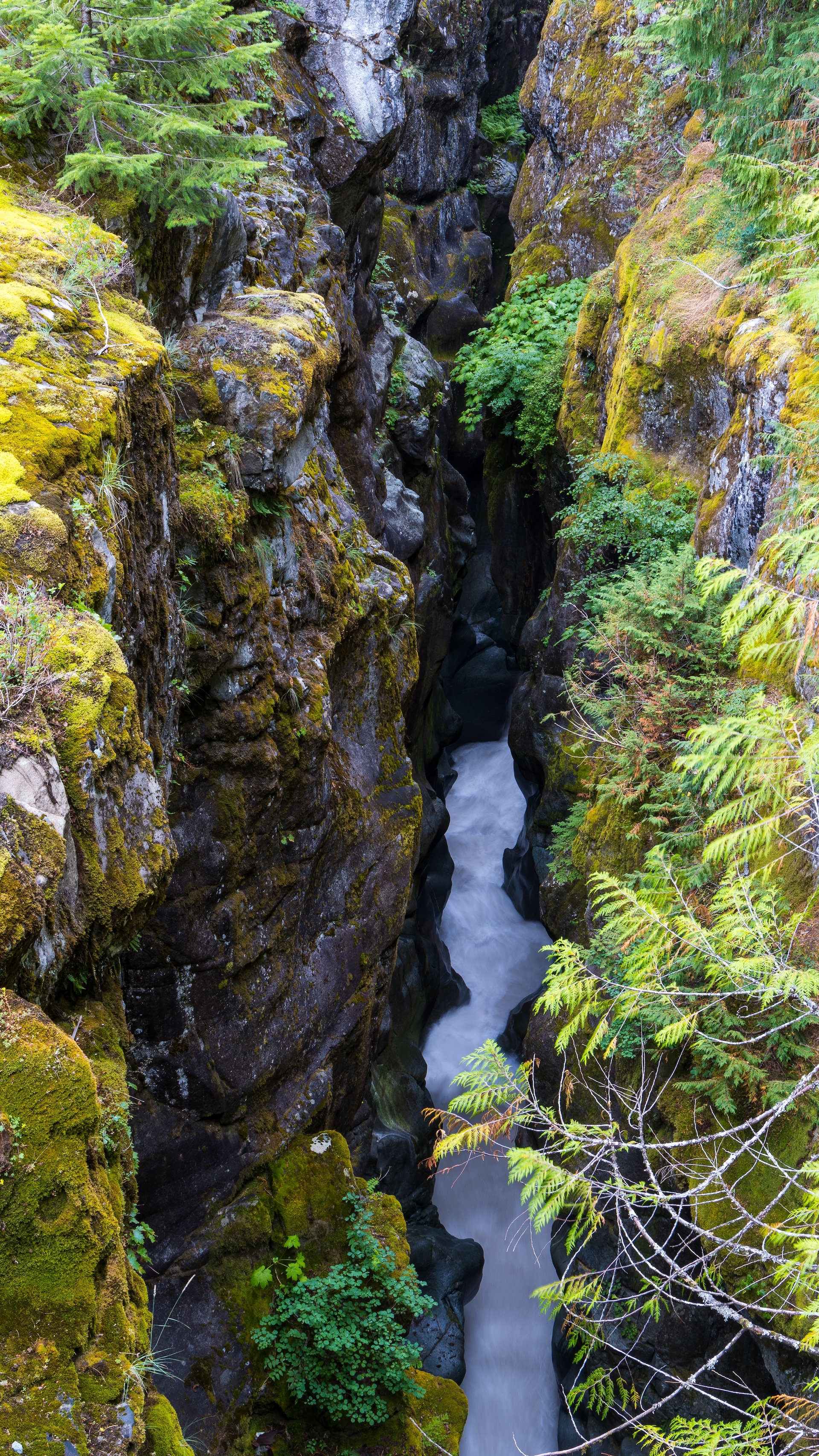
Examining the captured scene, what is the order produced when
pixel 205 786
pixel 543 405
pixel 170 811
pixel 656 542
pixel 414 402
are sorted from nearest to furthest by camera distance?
1. pixel 170 811
2. pixel 205 786
3. pixel 656 542
4. pixel 414 402
5. pixel 543 405

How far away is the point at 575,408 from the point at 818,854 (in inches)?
403

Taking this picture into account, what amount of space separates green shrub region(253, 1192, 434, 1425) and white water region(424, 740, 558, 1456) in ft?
4.13

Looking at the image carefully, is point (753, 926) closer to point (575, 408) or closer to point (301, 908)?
point (301, 908)

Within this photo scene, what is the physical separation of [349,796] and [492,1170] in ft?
28.8

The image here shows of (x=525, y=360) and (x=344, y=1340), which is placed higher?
(x=525, y=360)

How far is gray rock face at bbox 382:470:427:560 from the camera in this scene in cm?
1377

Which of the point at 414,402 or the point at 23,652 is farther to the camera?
the point at 414,402

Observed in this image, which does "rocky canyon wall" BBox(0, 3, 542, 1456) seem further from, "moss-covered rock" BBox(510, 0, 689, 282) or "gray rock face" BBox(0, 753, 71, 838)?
"moss-covered rock" BBox(510, 0, 689, 282)

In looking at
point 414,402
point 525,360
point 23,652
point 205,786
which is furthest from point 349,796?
point 525,360

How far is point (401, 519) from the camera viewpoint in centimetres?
1401

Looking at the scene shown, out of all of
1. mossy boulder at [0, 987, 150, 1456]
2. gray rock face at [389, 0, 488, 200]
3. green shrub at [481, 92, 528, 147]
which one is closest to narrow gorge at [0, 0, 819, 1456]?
mossy boulder at [0, 987, 150, 1456]

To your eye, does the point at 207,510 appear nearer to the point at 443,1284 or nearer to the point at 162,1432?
the point at 162,1432

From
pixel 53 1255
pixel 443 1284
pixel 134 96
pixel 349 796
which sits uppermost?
pixel 134 96

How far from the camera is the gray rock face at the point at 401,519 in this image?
13773 millimetres
